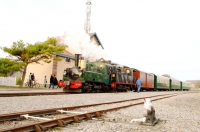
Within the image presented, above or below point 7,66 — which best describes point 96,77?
below

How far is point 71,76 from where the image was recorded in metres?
17.0

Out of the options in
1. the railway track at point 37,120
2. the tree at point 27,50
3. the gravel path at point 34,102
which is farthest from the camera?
the tree at point 27,50

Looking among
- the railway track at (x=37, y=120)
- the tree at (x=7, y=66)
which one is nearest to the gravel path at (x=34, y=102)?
the railway track at (x=37, y=120)

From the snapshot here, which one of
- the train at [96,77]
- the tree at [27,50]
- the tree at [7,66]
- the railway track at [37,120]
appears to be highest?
the tree at [27,50]

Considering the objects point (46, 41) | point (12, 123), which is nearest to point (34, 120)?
point (12, 123)

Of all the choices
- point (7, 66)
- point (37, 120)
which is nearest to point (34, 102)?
point (37, 120)

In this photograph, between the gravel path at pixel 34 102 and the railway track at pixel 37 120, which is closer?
the railway track at pixel 37 120

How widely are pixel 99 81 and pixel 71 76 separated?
2466 mm

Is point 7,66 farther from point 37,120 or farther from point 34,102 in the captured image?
point 37,120

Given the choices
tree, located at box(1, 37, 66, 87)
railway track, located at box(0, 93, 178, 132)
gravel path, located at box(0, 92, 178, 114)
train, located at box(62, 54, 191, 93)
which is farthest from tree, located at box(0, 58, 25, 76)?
railway track, located at box(0, 93, 178, 132)

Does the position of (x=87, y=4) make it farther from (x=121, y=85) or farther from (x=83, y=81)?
(x=83, y=81)

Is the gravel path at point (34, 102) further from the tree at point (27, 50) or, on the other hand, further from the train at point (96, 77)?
the tree at point (27, 50)

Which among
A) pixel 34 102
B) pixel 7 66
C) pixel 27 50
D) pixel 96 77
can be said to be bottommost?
pixel 34 102

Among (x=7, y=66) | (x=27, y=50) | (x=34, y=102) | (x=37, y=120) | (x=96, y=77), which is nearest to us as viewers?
(x=37, y=120)
